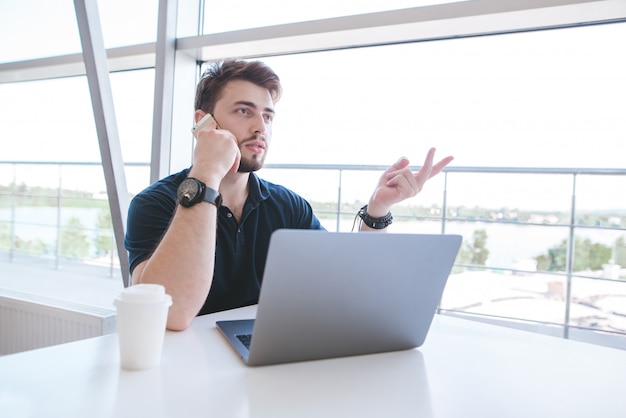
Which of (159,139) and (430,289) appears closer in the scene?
(430,289)

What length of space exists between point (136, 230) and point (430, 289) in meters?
0.69

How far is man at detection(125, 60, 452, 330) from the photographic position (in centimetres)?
83

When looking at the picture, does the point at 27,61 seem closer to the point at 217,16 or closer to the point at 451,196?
the point at 217,16

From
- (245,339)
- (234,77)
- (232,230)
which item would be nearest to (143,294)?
(245,339)

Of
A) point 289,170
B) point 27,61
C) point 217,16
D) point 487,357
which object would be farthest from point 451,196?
point 27,61

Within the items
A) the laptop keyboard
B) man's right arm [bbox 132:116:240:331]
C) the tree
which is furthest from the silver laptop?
the tree

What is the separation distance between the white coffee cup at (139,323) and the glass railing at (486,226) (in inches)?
64.1

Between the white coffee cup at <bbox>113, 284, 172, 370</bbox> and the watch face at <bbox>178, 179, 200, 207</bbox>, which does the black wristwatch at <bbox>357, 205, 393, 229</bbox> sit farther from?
the white coffee cup at <bbox>113, 284, 172, 370</bbox>

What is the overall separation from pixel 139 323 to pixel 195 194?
0.38m

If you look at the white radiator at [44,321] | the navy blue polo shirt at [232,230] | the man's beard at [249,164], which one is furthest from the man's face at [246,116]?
the white radiator at [44,321]

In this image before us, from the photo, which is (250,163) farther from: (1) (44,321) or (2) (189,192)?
(1) (44,321)

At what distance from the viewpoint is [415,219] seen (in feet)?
9.43

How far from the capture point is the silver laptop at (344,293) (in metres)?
0.56

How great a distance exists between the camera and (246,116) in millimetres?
1274
